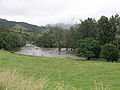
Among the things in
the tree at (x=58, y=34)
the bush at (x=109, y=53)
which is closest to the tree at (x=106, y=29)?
the bush at (x=109, y=53)

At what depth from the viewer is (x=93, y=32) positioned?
65.9 m

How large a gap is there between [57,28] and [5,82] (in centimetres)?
9603

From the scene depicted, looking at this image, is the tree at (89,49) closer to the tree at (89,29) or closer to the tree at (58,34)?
the tree at (89,29)

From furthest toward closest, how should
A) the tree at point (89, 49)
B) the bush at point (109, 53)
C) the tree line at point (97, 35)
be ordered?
the tree line at point (97, 35) < the tree at point (89, 49) < the bush at point (109, 53)

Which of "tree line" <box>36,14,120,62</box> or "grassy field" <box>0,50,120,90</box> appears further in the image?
"tree line" <box>36,14,120,62</box>

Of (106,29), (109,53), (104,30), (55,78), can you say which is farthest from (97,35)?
(55,78)

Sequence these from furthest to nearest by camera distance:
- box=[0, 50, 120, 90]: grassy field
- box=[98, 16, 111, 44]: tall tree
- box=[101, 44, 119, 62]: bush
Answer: box=[98, 16, 111, 44]: tall tree, box=[101, 44, 119, 62]: bush, box=[0, 50, 120, 90]: grassy field

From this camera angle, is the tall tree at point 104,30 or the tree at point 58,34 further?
the tree at point 58,34

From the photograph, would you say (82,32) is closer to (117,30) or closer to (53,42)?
(117,30)

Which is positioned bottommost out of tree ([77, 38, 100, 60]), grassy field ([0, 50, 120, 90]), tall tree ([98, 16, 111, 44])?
grassy field ([0, 50, 120, 90])

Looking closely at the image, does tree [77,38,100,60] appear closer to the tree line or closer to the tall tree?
the tree line

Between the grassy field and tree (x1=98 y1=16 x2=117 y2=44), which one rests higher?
tree (x1=98 y1=16 x2=117 y2=44)

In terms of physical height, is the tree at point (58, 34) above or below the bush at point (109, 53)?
above

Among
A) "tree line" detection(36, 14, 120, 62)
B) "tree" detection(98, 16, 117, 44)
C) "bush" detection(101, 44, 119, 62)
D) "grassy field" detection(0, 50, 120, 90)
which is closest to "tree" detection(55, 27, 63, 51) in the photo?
"tree line" detection(36, 14, 120, 62)
